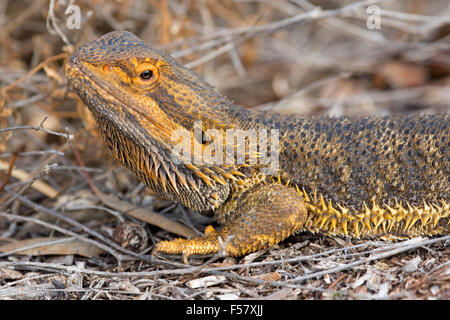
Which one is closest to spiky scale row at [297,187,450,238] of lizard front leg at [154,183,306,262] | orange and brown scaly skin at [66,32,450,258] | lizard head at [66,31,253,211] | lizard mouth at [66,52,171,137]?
orange and brown scaly skin at [66,32,450,258]

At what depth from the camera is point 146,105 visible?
2959mm

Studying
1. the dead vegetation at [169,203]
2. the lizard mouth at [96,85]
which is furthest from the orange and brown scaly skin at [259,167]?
the dead vegetation at [169,203]

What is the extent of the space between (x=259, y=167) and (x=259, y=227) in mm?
453

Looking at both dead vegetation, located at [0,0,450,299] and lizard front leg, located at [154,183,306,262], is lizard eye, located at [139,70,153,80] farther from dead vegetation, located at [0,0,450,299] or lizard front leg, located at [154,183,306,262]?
lizard front leg, located at [154,183,306,262]

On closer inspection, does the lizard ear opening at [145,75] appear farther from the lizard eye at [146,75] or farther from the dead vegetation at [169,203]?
the dead vegetation at [169,203]

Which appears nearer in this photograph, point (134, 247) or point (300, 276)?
point (300, 276)

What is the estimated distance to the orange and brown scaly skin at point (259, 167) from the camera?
2.95 metres

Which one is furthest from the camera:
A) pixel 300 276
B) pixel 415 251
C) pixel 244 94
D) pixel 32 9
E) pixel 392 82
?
pixel 244 94

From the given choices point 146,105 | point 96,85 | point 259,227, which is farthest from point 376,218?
point 96,85

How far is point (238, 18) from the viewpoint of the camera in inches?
227

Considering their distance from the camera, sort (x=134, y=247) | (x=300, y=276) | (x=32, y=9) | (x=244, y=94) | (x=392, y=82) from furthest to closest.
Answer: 1. (x=244, y=94)
2. (x=392, y=82)
3. (x=32, y=9)
4. (x=134, y=247)
5. (x=300, y=276)
